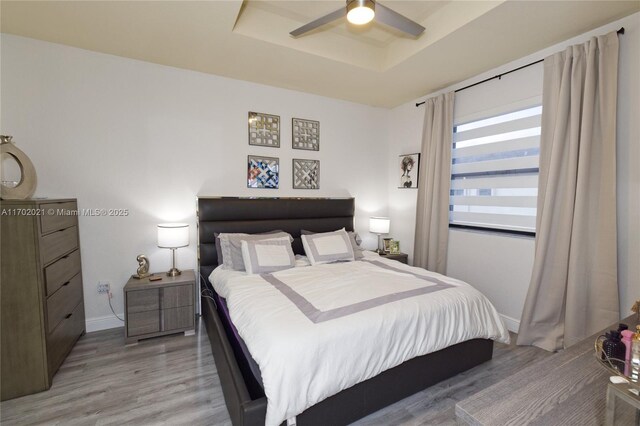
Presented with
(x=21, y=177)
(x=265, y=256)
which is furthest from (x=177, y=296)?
(x=21, y=177)

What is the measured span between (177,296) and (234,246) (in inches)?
27.4

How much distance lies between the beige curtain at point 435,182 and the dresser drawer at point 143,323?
3091 mm

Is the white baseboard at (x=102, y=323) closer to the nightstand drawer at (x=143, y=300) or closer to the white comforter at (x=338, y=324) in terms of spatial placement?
the nightstand drawer at (x=143, y=300)

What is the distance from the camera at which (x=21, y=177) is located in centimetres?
202

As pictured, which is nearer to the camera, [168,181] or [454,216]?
[168,181]

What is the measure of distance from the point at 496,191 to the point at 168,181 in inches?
139

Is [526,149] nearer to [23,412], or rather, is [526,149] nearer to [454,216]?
[454,216]

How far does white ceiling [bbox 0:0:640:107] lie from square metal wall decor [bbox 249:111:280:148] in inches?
16.0

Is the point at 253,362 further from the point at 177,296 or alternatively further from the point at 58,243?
the point at 58,243

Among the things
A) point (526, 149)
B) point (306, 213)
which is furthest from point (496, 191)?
point (306, 213)

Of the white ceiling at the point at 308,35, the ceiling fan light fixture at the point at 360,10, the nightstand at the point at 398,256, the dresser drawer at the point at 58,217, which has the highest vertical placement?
the white ceiling at the point at 308,35

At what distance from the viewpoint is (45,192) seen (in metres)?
2.54

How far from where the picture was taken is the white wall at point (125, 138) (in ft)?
8.19

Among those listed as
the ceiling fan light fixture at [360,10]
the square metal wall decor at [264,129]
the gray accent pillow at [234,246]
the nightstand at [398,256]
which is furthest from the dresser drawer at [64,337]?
the nightstand at [398,256]
